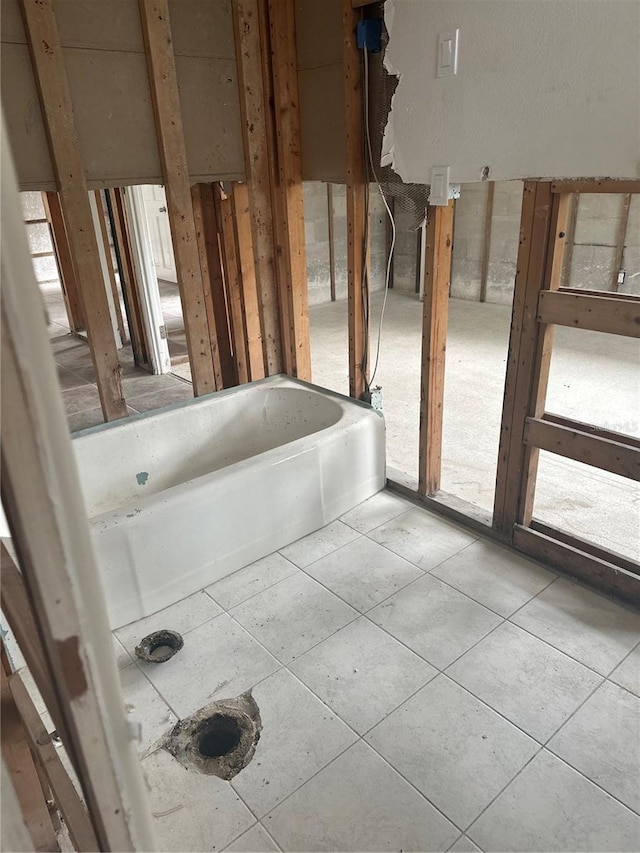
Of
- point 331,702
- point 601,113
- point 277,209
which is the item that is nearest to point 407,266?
point 277,209

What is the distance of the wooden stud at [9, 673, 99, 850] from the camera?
969 mm

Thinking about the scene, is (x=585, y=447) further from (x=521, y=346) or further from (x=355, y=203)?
(x=355, y=203)

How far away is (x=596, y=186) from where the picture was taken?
1.98 m

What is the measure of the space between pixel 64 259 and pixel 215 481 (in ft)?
14.8

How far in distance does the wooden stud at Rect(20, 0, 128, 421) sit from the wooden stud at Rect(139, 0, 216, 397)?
1.29 feet

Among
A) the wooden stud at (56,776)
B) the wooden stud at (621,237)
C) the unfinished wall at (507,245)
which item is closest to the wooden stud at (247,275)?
the wooden stud at (56,776)

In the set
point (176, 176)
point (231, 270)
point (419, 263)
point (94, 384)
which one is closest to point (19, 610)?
point (176, 176)

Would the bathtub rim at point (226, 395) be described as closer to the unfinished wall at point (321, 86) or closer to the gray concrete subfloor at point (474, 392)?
the gray concrete subfloor at point (474, 392)

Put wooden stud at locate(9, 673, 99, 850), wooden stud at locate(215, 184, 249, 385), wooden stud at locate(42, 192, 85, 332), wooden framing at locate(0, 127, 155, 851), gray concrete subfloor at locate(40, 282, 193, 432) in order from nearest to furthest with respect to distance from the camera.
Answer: wooden framing at locate(0, 127, 155, 851) → wooden stud at locate(9, 673, 99, 850) → wooden stud at locate(215, 184, 249, 385) → gray concrete subfloor at locate(40, 282, 193, 432) → wooden stud at locate(42, 192, 85, 332)

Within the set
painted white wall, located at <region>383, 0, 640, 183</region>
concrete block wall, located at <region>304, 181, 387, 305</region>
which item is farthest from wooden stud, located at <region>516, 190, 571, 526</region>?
concrete block wall, located at <region>304, 181, 387, 305</region>

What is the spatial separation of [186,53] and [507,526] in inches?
105

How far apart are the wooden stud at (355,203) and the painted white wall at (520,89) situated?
0.24 meters

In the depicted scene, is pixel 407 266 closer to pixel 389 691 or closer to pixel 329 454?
pixel 329 454

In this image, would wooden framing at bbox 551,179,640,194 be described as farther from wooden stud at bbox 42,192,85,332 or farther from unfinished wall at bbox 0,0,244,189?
wooden stud at bbox 42,192,85,332
